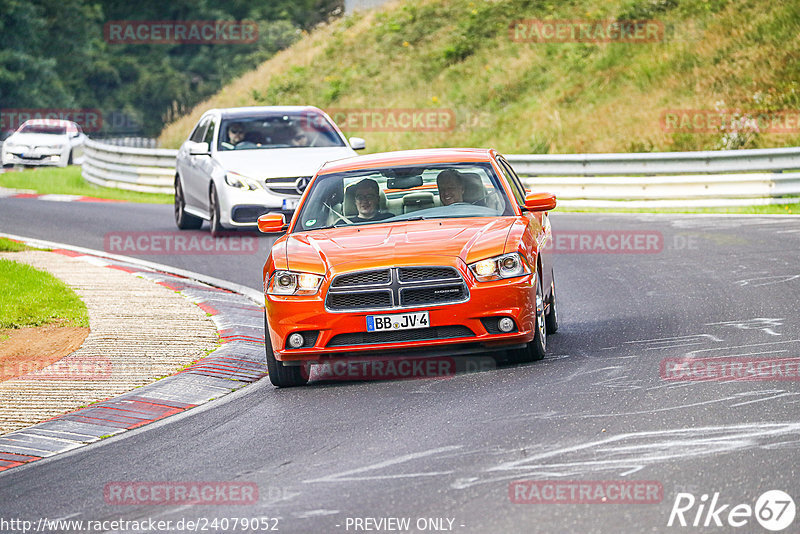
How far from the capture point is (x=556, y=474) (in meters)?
6.14

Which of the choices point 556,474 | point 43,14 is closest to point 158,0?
point 43,14

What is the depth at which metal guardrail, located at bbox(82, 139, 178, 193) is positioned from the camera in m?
27.8

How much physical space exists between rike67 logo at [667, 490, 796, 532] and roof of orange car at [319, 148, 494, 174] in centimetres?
514

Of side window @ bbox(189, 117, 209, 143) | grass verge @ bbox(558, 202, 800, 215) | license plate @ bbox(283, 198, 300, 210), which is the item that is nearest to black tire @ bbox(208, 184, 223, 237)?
license plate @ bbox(283, 198, 300, 210)

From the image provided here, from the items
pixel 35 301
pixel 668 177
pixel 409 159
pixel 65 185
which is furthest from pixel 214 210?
pixel 65 185

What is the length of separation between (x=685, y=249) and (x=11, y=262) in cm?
804

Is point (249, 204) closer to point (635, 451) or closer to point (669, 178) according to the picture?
Result: point (669, 178)

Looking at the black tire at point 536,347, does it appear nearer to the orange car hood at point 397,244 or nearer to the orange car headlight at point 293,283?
the orange car hood at point 397,244

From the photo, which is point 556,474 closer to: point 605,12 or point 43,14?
point 605,12

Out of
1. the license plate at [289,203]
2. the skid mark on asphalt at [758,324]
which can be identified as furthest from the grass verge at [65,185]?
the skid mark on asphalt at [758,324]

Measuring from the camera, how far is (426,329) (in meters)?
8.69

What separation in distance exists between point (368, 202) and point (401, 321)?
1649 millimetres

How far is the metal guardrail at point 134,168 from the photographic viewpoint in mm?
27812

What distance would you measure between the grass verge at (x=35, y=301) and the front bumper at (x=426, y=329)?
137 inches
